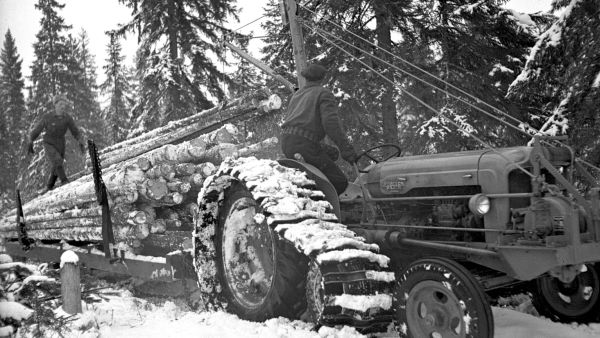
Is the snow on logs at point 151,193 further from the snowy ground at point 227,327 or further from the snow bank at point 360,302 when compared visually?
the snow bank at point 360,302

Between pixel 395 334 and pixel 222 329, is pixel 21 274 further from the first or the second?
pixel 395 334

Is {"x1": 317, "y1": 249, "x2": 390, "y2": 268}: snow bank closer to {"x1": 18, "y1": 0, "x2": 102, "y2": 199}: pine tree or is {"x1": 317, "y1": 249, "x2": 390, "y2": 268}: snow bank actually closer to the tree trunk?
{"x1": 18, "y1": 0, "x2": 102, "y2": 199}: pine tree

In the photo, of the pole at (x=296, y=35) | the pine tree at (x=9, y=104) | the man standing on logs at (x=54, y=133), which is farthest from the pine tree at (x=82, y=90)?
the pine tree at (x=9, y=104)

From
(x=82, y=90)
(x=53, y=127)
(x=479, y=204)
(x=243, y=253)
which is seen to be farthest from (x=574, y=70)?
(x=82, y=90)

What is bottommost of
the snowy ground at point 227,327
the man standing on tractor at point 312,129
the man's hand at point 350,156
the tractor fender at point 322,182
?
the snowy ground at point 227,327

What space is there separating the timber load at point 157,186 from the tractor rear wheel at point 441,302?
305 centimetres

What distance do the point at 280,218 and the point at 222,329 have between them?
1077 millimetres

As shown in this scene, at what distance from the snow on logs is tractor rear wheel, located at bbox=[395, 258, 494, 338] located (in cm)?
327

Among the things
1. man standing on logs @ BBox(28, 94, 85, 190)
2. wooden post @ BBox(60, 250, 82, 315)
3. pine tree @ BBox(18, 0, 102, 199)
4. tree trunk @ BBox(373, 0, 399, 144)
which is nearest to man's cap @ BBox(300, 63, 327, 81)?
wooden post @ BBox(60, 250, 82, 315)

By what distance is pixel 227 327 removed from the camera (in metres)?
4.12

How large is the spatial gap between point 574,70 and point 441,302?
243 inches

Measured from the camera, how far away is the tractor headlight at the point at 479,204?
3.75 metres

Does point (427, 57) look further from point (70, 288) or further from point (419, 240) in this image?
point (70, 288)

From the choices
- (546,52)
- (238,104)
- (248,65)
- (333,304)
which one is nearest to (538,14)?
(546,52)
